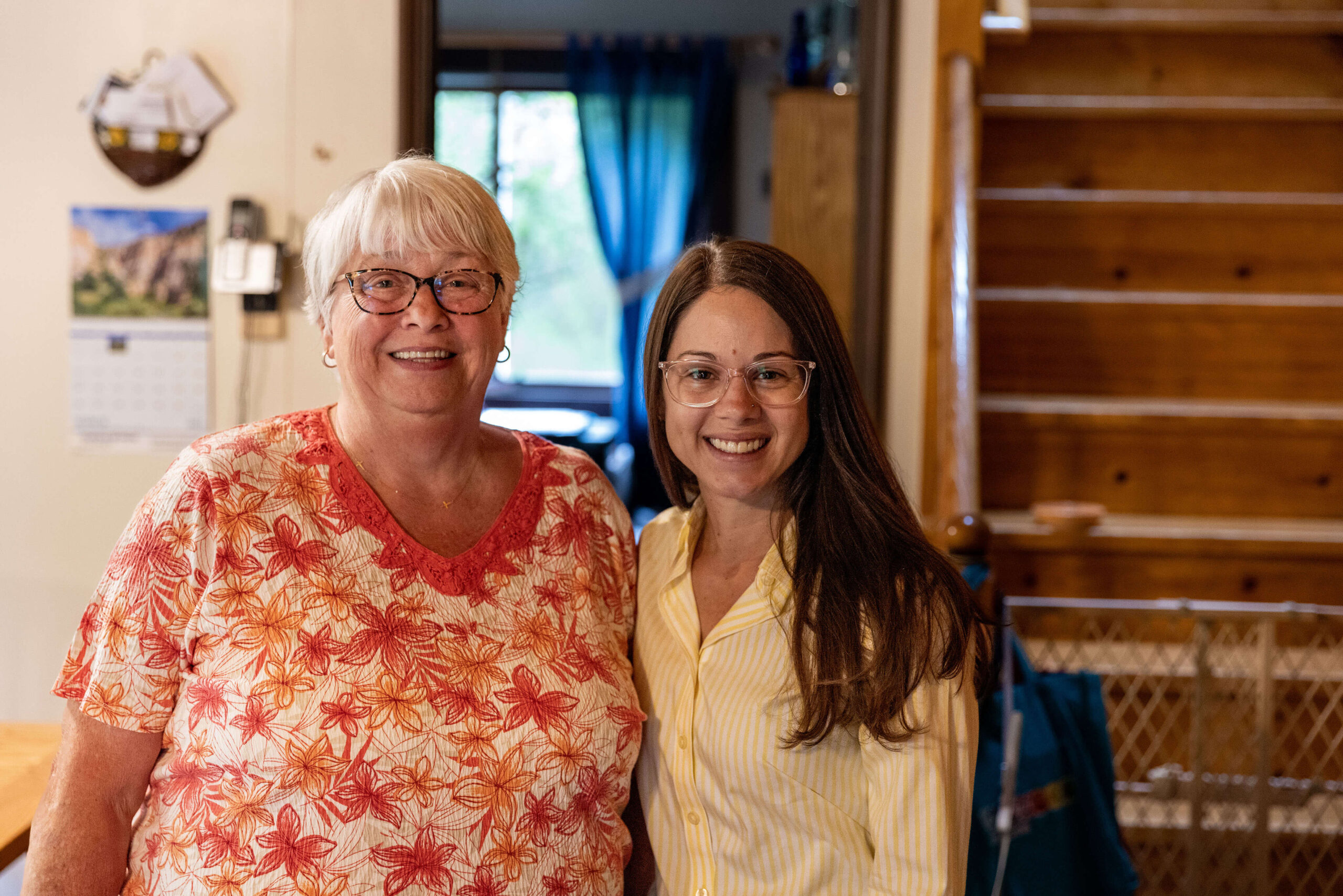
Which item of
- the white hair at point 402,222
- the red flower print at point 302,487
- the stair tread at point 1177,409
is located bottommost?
the red flower print at point 302,487

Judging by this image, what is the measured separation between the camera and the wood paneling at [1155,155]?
3314mm

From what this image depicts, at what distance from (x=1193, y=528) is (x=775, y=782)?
74.8 inches

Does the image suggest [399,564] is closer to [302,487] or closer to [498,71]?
[302,487]

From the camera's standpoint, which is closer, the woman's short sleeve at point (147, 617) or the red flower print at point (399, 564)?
the woman's short sleeve at point (147, 617)

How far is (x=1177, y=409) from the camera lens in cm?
290

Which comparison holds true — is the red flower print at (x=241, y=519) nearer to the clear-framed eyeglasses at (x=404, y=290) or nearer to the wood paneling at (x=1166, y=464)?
the clear-framed eyeglasses at (x=404, y=290)

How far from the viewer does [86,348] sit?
112 inches

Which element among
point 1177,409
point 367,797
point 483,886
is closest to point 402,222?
point 367,797

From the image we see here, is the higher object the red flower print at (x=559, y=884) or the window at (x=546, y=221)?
the window at (x=546, y=221)

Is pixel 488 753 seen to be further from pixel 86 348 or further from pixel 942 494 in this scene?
A: pixel 86 348

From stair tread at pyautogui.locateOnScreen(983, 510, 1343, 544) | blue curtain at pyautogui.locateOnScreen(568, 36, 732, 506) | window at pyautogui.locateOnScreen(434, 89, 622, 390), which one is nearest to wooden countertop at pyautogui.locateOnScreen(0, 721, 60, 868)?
stair tread at pyautogui.locateOnScreen(983, 510, 1343, 544)

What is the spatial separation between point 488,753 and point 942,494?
126 centimetres

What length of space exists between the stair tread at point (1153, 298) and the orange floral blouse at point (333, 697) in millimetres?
2120

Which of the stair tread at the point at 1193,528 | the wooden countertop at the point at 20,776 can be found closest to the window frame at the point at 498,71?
the stair tread at the point at 1193,528
